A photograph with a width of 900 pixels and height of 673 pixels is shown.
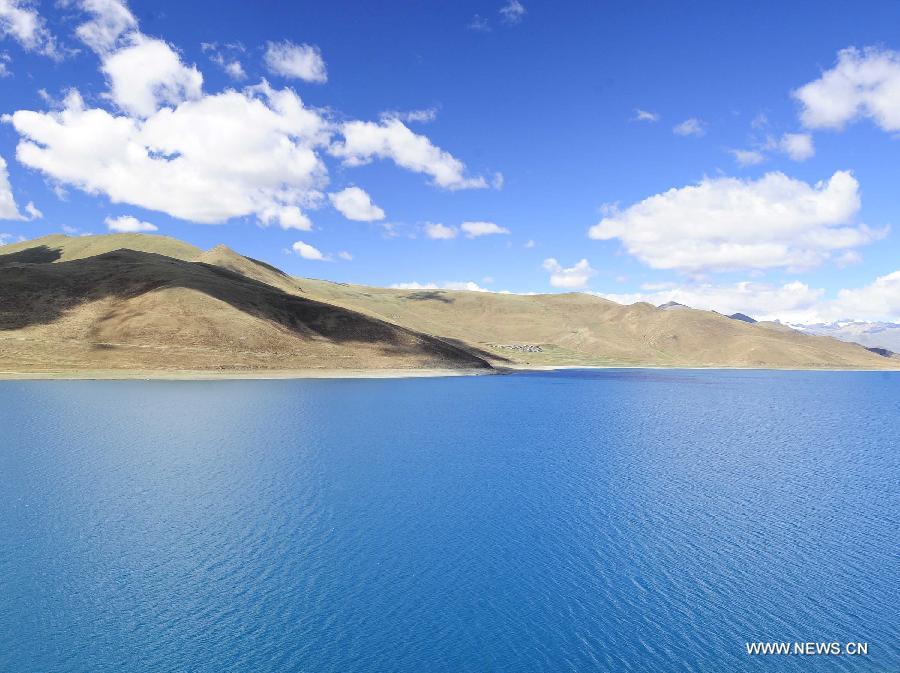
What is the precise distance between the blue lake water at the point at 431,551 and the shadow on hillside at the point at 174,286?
10580 centimetres

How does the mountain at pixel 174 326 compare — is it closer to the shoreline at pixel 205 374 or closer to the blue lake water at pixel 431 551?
the shoreline at pixel 205 374

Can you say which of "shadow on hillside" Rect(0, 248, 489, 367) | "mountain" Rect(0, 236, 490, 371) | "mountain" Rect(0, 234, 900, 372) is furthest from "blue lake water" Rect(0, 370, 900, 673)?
"shadow on hillside" Rect(0, 248, 489, 367)

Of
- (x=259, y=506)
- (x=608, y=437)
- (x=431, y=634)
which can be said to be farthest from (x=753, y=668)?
(x=608, y=437)

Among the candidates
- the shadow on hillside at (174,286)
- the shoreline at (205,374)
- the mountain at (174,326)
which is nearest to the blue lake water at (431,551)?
the shoreline at (205,374)

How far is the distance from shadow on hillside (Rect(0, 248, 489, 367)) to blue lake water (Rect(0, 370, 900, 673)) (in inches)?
4165

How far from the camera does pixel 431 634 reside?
61.5ft

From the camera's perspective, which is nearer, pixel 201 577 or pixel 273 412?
pixel 201 577

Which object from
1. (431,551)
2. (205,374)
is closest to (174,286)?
(205,374)

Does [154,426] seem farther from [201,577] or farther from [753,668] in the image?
[753,668]

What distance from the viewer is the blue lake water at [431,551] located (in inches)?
704

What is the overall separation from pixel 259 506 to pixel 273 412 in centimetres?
4276

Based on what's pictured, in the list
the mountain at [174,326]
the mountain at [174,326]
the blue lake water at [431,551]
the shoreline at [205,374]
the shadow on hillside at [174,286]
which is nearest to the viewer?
the blue lake water at [431,551]

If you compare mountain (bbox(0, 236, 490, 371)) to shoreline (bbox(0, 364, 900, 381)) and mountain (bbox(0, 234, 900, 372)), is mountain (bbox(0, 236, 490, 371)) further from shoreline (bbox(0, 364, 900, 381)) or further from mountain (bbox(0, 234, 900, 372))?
shoreline (bbox(0, 364, 900, 381))

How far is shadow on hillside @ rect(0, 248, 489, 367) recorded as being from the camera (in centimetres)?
14350
